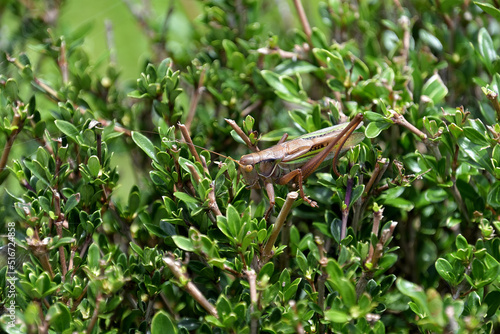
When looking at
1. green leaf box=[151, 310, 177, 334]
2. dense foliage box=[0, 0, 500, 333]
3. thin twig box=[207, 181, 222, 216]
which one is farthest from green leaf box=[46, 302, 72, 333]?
thin twig box=[207, 181, 222, 216]

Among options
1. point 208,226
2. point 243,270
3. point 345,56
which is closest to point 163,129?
point 208,226

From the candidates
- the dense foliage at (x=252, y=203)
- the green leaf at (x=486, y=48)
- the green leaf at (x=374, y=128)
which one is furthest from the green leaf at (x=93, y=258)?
the green leaf at (x=486, y=48)

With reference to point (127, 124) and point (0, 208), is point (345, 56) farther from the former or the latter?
point (0, 208)

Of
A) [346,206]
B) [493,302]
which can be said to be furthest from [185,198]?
[493,302]

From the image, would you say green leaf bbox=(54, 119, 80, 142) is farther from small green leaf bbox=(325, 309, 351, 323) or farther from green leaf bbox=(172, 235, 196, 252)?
small green leaf bbox=(325, 309, 351, 323)

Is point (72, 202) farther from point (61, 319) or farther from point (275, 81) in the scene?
point (275, 81)

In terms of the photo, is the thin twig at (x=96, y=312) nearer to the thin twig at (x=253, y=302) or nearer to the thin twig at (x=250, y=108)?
the thin twig at (x=253, y=302)

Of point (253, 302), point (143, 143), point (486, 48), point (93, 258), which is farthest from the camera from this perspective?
point (486, 48)
